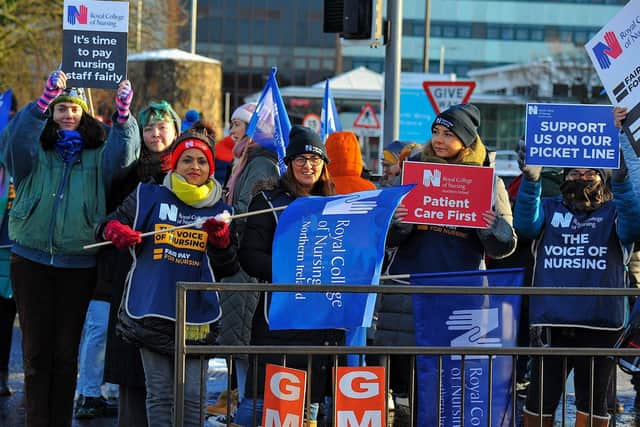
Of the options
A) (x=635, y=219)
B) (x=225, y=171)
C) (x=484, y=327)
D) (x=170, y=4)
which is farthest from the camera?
(x=170, y=4)

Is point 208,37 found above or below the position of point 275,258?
above

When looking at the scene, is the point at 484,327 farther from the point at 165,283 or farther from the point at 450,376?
the point at 165,283

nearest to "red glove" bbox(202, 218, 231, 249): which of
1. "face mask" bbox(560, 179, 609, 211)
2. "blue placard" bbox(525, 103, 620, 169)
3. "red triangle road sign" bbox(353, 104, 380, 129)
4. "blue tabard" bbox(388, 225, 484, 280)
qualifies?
"blue tabard" bbox(388, 225, 484, 280)

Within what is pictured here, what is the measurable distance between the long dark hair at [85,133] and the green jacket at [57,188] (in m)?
0.05

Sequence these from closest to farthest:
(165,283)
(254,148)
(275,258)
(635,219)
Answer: (275,258)
(165,283)
(635,219)
(254,148)

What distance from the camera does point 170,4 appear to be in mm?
34688

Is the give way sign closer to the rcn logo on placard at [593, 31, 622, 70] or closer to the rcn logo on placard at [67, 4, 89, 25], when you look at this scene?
the rcn logo on placard at [67, 4, 89, 25]

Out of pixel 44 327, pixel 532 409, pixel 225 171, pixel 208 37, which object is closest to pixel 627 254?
pixel 532 409

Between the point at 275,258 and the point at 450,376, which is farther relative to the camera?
the point at 275,258

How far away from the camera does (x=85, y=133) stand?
672 centimetres

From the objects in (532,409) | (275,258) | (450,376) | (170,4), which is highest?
(170,4)

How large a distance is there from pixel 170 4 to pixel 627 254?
29468mm

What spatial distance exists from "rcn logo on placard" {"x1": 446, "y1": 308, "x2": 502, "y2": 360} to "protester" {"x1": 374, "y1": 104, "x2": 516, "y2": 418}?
110 centimetres

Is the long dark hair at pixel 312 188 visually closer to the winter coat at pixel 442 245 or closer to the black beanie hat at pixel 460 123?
the winter coat at pixel 442 245
